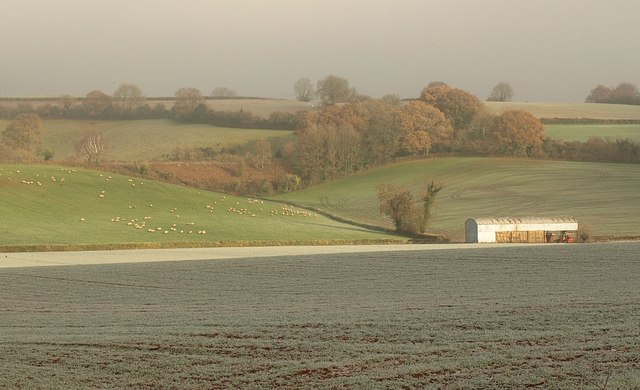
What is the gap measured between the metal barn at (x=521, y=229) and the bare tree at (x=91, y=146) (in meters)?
55.3

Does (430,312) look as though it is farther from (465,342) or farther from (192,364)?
(192,364)

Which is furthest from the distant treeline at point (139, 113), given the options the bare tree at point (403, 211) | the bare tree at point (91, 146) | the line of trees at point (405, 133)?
the bare tree at point (403, 211)

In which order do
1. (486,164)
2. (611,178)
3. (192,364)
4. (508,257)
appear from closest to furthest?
(192,364) → (508,257) → (611,178) → (486,164)

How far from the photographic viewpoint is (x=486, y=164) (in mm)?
101188

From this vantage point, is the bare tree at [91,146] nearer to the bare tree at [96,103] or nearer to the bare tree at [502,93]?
the bare tree at [96,103]

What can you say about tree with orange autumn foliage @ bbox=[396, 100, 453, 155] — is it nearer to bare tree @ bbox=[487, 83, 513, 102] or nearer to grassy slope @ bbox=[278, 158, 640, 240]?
grassy slope @ bbox=[278, 158, 640, 240]

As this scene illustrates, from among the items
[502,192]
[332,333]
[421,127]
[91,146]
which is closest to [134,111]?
[91,146]

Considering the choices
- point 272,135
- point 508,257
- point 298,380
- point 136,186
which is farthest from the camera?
point 272,135

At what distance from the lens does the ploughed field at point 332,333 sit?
14578mm

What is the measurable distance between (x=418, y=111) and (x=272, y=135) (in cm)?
2349

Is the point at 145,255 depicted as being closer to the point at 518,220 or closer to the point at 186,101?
the point at 518,220

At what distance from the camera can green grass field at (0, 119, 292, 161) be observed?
115062 millimetres

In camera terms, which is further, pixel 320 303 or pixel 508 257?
pixel 508 257

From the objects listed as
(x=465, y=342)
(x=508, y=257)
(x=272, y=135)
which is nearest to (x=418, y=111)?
(x=272, y=135)
